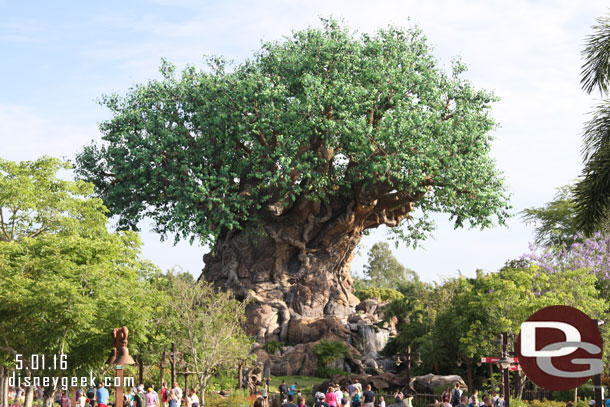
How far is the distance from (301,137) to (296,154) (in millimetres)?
1945

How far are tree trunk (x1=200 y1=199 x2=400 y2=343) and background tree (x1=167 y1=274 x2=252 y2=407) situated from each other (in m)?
13.1

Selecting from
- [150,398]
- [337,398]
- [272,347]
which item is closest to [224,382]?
[272,347]

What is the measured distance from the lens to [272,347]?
46406mm

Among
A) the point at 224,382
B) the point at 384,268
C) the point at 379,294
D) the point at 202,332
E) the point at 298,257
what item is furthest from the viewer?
the point at 384,268

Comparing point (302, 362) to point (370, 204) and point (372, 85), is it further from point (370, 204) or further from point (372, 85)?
point (372, 85)

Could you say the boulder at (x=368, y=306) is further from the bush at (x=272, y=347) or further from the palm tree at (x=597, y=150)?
the palm tree at (x=597, y=150)

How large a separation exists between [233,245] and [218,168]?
6.23m

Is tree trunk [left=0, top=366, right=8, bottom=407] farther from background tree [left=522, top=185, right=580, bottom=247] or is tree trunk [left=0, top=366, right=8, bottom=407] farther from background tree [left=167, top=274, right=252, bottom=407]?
background tree [left=522, top=185, right=580, bottom=247]

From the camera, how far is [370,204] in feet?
167

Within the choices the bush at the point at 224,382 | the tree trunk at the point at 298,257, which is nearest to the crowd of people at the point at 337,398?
the bush at the point at 224,382

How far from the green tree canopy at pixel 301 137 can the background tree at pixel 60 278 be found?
543 inches

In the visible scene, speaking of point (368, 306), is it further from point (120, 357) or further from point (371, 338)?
point (120, 357)

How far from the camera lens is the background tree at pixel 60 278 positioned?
26172 millimetres

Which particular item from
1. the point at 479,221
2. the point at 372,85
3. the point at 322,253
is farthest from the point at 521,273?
the point at 322,253
